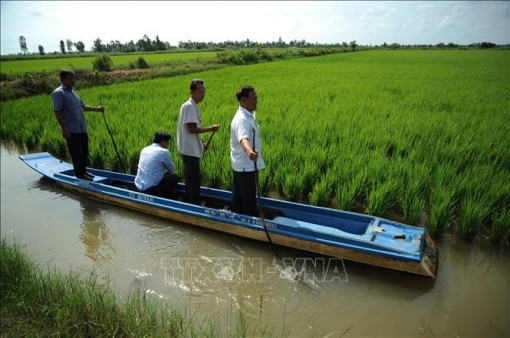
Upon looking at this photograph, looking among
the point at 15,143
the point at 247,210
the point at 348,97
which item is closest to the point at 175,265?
the point at 247,210

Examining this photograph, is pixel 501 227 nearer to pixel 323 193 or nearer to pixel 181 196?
pixel 323 193

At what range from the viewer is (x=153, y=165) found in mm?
4168

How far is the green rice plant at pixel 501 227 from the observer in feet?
10.7

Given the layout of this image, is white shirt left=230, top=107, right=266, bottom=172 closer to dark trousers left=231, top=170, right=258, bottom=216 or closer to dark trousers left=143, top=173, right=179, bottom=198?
dark trousers left=231, top=170, right=258, bottom=216

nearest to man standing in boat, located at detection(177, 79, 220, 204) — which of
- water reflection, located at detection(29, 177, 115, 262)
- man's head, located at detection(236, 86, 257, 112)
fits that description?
man's head, located at detection(236, 86, 257, 112)

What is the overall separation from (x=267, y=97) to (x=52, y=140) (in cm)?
587

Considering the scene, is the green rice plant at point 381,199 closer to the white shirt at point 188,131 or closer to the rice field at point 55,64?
the white shirt at point 188,131

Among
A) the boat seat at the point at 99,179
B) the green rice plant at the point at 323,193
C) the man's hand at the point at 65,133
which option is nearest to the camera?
the green rice plant at the point at 323,193

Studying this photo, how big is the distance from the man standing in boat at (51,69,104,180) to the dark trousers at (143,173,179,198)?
55.1 inches

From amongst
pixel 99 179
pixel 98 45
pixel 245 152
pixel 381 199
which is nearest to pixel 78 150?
pixel 99 179

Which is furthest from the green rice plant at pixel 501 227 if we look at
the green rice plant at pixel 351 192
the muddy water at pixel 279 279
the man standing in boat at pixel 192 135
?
the man standing in boat at pixel 192 135

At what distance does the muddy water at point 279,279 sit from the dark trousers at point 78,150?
916 mm

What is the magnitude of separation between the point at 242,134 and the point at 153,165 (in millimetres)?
1726

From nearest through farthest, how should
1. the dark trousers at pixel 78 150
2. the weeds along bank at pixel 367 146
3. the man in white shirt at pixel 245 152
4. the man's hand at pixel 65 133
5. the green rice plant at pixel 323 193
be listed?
the man in white shirt at pixel 245 152 < the weeds along bank at pixel 367 146 < the green rice plant at pixel 323 193 < the man's hand at pixel 65 133 < the dark trousers at pixel 78 150
